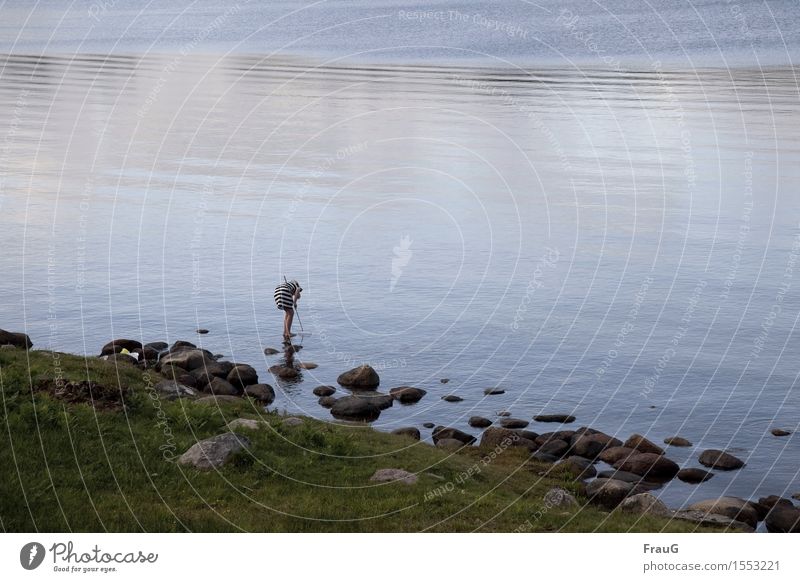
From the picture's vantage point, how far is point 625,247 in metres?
58.6

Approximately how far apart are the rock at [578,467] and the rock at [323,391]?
9.90m

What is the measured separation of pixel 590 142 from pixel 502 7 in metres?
94.1

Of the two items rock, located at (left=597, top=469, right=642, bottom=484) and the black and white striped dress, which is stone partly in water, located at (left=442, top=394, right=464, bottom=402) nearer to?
rock, located at (left=597, top=469, right=642, bottom=484)

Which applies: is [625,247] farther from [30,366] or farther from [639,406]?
[30,366]

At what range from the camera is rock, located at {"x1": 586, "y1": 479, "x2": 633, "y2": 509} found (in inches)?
1183

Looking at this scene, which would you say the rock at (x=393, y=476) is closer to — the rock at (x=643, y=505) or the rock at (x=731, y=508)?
the rock at (x=643, y=505)

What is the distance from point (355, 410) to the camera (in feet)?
127

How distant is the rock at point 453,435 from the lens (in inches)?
1407

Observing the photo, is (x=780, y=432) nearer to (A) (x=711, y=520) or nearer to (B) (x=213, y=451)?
(A) (x=711, y=520)

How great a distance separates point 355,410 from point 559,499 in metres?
12.3

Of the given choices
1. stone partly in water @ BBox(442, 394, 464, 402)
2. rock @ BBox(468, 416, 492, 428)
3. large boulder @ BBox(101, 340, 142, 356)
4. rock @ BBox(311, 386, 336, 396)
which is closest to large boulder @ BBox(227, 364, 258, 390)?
rock @ BBox(311, 386, 336, 396)

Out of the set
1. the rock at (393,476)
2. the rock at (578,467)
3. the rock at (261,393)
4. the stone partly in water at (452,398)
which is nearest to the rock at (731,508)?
the rock at (578,467)
